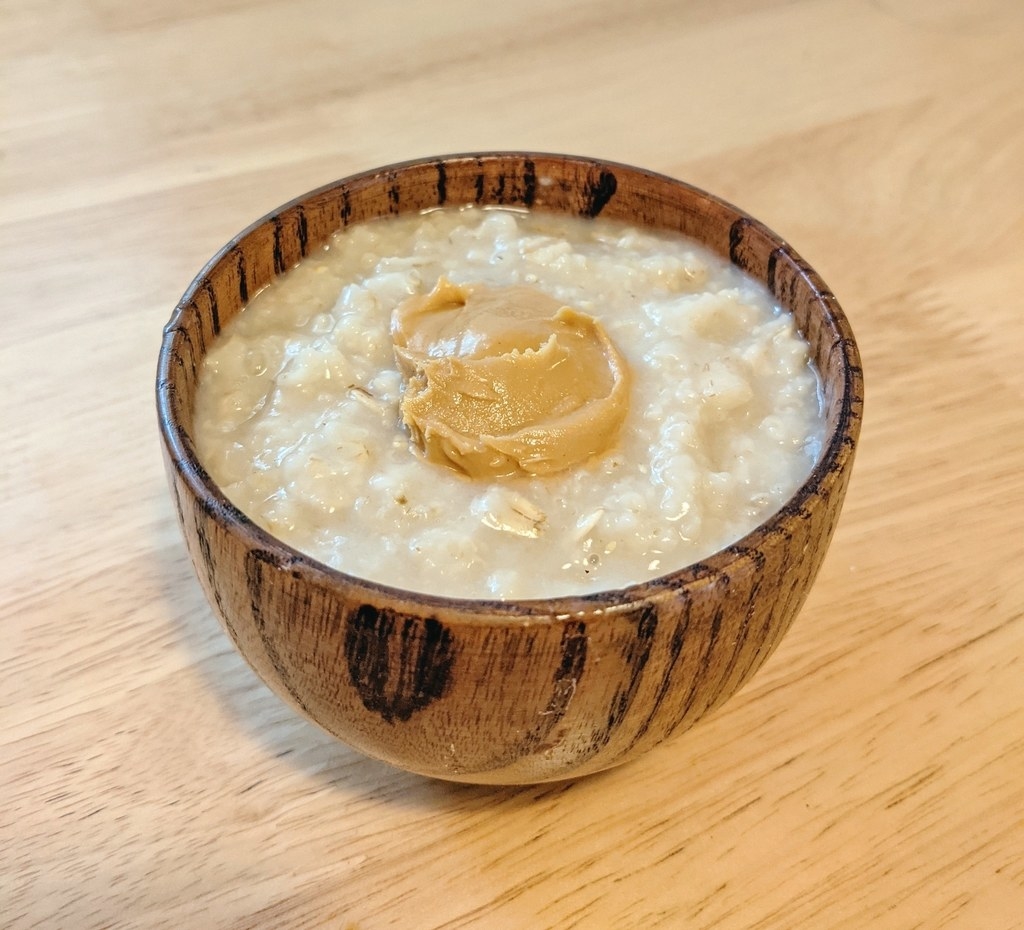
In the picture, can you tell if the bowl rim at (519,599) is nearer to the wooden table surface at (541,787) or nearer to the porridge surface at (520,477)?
the porridge surface at (520,477)

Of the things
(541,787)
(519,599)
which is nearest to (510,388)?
(519,599)

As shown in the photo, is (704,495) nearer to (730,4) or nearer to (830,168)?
(830,168)

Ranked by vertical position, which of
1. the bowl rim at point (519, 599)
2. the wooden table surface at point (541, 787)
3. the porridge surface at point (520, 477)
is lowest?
the wooden table surface at point (541, 787)

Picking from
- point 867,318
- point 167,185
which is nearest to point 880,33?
point 867,318

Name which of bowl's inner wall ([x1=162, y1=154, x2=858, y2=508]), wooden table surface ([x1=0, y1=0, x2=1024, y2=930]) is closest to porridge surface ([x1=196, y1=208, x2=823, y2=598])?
bowl's inner wall ([x1=162, y1=154, x2=858, y2=508])

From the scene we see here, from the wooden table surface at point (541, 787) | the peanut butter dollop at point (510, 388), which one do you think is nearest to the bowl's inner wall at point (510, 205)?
the peanut butter dollop at point (510, 388)

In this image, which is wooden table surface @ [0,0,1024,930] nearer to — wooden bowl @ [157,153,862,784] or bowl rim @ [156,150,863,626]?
wooden bowl @ [157,153,862,784]

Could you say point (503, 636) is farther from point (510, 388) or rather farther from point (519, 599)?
point (510, 388)
